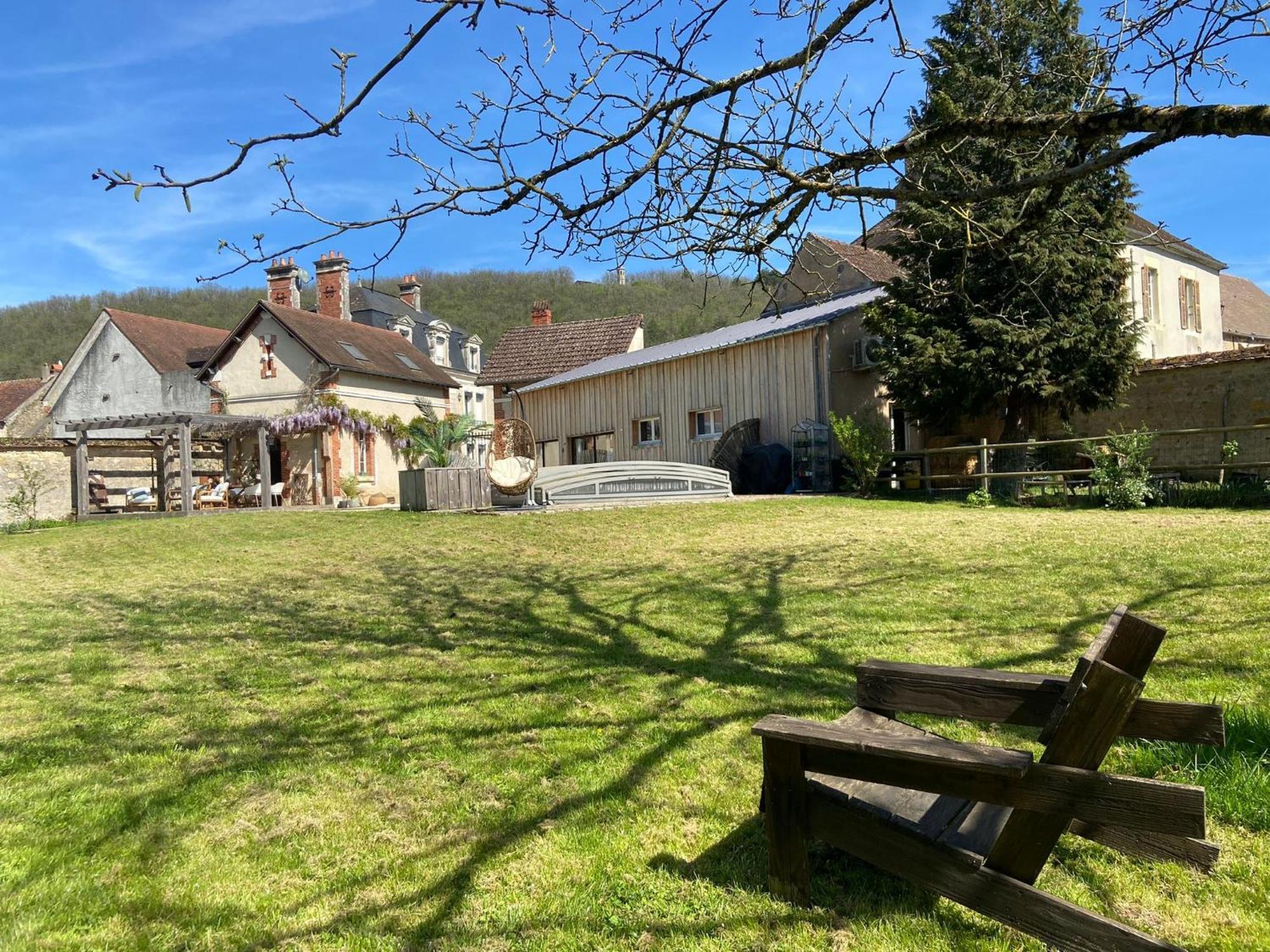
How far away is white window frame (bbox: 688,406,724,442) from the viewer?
826 inches

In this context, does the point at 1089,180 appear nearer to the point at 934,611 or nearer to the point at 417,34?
the point at 934,611

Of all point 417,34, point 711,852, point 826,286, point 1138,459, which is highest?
point 417,34

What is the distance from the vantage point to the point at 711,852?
2.75 m

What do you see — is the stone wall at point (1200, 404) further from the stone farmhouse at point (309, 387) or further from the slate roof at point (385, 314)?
the slate roof at point (385, 314)

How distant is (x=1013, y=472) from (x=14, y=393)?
150 feet

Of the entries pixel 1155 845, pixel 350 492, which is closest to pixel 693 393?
pixel 350 492

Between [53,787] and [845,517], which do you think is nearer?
[53,787]

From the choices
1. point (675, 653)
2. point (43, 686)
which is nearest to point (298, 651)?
point (43, 686)

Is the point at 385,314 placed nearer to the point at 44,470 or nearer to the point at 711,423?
the point at 44,470

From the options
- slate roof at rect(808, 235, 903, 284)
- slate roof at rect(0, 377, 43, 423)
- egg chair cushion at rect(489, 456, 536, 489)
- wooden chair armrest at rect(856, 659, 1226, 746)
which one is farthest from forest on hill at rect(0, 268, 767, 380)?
wooden chair armrest at rect(856, 659, 1226, 746)

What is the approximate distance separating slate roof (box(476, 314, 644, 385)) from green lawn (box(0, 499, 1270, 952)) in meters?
25.5

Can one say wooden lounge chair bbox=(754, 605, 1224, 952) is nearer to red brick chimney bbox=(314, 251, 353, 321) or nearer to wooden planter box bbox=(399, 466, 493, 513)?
wooden planter box bbox=(399, 466, 493, 513)

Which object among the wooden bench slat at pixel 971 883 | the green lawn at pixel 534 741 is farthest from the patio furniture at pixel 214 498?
the wooden bench slat at pixel 971 883

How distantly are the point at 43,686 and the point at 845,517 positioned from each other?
33.5ft
